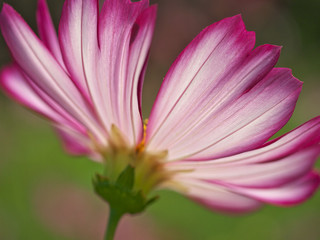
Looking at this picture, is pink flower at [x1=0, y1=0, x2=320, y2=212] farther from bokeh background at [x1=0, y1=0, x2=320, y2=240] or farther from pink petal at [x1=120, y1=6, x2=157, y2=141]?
bokeh background at [x1=0, y1=0, x2=320, y2=240]

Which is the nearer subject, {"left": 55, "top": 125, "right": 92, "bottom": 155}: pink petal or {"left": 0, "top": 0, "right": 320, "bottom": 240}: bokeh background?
{"left": 55, "top": 125, "right": 92, "bottom": 155}: pink petal

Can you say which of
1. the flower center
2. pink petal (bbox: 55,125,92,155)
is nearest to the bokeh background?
pink petal (bbox: 55,125,92,155)

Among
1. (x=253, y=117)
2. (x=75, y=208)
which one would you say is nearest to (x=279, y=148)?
(x=253, y=117)

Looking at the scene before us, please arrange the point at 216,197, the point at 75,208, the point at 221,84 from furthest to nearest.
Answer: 1. the point at 75,208
2. the point at 216,197
3. the point at 221,84

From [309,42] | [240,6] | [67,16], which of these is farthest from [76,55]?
[240,6]

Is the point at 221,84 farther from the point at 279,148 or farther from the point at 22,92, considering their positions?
the point at 22,92

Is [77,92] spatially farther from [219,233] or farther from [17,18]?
[219,233]
